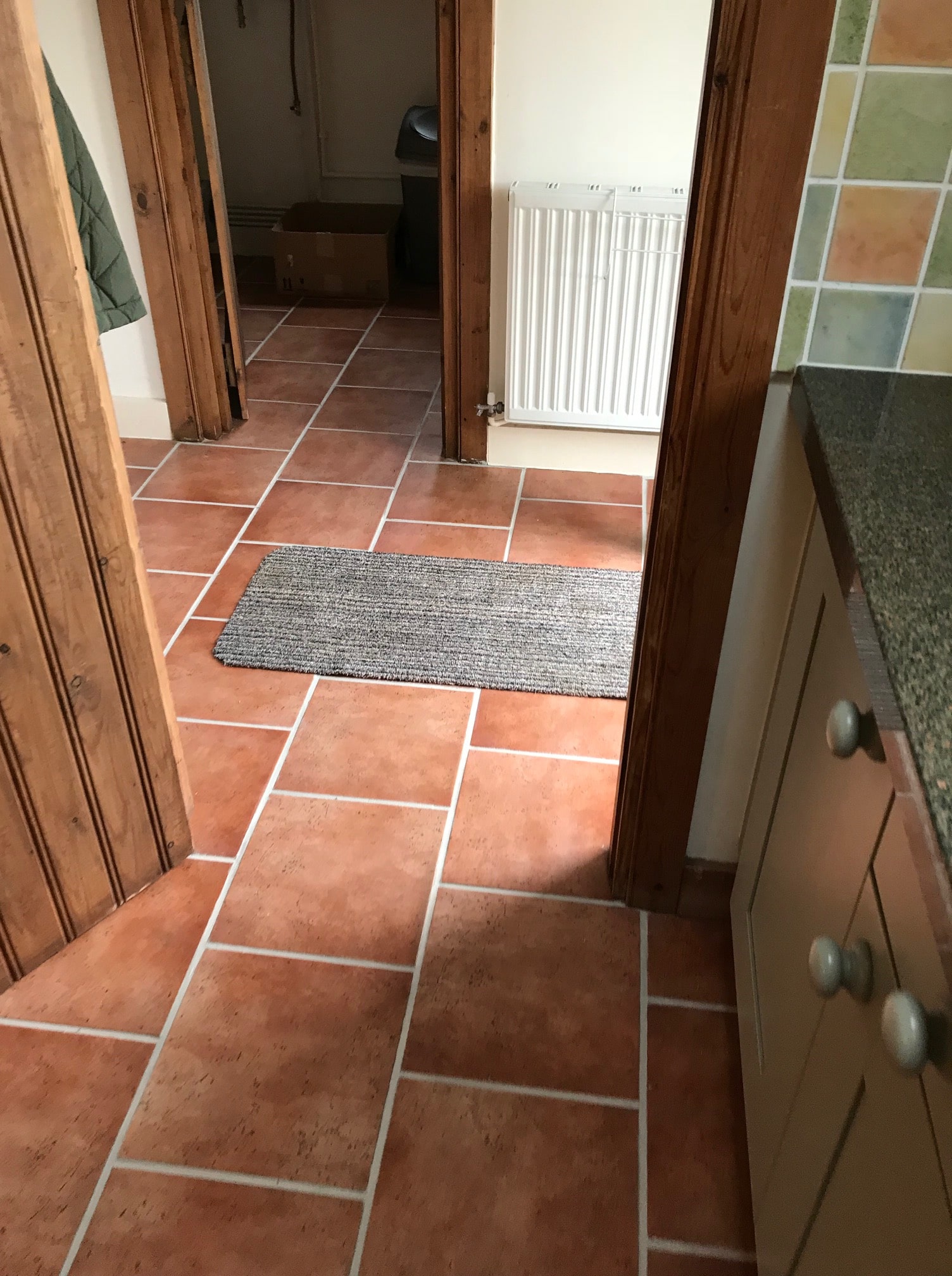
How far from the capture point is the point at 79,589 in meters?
1.42

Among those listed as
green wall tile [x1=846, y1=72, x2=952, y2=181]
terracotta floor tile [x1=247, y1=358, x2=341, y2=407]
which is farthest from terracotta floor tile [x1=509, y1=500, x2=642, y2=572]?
green wall tile [x1=846, y1=72, x2=952, y2=181]

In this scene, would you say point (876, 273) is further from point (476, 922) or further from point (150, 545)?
point (150, 545)

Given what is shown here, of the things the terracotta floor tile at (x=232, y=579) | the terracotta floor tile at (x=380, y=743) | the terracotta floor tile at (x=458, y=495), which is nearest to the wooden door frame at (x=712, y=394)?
the terracotta floor tile at (x=380, y=743)

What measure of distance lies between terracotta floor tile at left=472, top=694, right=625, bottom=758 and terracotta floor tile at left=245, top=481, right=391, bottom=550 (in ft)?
2.53

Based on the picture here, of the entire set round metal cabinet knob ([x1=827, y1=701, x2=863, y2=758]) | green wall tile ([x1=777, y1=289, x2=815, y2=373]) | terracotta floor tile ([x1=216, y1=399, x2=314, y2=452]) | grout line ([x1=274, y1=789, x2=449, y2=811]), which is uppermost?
green wall tile ([x1=777, y1=289, x2=815, y2=373])

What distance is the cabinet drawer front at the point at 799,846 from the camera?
90cm

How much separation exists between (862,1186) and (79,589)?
1.18 metres

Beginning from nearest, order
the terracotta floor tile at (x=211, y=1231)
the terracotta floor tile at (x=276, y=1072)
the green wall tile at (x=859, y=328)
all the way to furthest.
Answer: the green wall tile at (x=859, y=328), the terracotta floor tile at (x=211, y=1231), the terracotta floor tile at (x=276, y=1072)

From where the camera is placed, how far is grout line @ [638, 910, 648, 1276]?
1267 millimetres

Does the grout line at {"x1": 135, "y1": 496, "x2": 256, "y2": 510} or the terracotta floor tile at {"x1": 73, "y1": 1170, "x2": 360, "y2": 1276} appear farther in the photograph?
the grout line at {"x1": 135, "y1": 496, "x2": 256, "y2": 510}

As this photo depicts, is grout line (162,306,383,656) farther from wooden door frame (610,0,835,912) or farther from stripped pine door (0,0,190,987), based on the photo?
wooden door frame (610,0,835,912)

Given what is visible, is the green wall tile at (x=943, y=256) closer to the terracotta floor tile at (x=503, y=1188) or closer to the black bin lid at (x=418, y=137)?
the terracotta floor tile at (x=503, y=1188)

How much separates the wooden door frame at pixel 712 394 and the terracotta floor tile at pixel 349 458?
1.68 m

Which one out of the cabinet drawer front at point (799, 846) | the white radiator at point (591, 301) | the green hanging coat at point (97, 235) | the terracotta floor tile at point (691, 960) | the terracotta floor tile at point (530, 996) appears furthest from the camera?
the white radiator at point (591, 301)
